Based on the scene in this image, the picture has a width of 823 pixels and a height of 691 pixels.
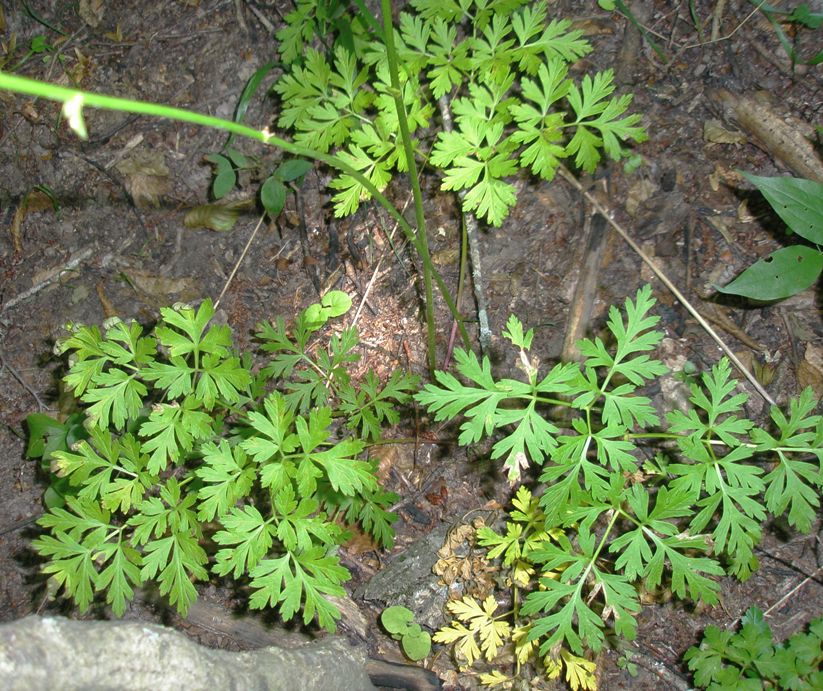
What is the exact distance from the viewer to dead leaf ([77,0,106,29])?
4.50 metres

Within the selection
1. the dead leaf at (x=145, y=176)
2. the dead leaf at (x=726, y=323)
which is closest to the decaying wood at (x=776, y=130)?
the dead leaf at (x=726, y=323)

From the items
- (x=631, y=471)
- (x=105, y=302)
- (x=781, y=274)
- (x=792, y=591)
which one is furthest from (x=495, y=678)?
(x=105, y=302)

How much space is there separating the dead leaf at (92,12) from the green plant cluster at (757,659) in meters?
5.19

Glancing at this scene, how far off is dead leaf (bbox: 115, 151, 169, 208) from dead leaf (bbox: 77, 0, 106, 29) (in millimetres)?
1098

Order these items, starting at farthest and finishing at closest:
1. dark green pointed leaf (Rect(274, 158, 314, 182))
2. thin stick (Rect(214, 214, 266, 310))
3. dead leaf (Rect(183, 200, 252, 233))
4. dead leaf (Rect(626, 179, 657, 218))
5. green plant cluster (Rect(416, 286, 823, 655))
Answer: dead leaf (Rect(183, 200, 252, 233))
thin stick (Rect(214, 214, 266, 310))
dark green pointed leaf (Rect(274, 158, 314, 182))
dead leaf (Rect(626, 179, 657, 218))
green plant cluster (Rect(416, 286, 823, 655))

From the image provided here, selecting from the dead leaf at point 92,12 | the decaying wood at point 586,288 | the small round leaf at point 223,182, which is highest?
the dead leaf at point 92,12

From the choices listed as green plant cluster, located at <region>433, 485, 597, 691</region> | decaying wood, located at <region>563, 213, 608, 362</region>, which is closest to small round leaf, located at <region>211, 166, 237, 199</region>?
decaying wood, located at <region>563, 213, 608, 362</region>

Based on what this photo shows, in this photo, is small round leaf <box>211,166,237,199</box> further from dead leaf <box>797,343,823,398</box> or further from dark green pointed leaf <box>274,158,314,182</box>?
dead leaf <box>797,343,823,398</box>

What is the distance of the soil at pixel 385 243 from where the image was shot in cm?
310

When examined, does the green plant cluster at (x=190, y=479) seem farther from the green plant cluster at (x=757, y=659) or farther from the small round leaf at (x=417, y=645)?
the green plant cluster at (x=757, y=659)

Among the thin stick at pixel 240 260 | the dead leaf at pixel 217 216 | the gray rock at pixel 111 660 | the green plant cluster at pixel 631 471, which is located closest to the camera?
the gray rock at pixel 111 660

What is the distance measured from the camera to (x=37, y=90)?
0.84 meters

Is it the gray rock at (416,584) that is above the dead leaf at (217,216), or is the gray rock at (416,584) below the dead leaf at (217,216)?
below

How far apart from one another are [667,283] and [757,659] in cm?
168
